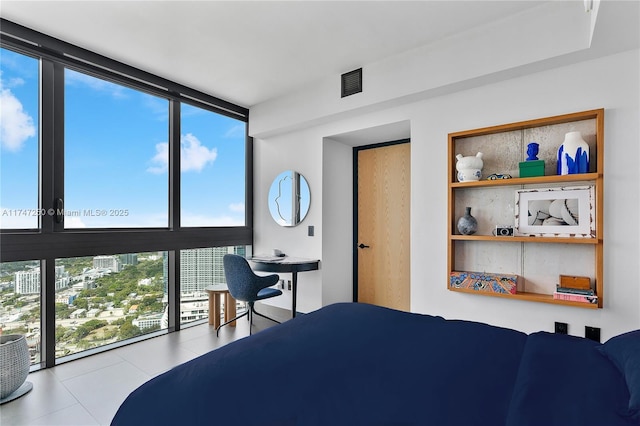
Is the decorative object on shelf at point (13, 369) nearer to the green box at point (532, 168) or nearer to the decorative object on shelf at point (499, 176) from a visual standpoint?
the decorative object on shelf at point (499, 176)

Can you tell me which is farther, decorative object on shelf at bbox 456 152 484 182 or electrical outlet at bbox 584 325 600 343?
decorative object on shelf at bbox 456 152 484 182

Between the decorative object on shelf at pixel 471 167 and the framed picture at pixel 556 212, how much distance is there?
325 millimetres

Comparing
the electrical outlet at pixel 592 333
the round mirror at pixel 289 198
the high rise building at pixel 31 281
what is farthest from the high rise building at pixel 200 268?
the electrical outlet at pixel 592 333

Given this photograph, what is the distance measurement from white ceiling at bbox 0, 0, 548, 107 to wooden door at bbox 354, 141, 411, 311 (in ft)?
3.77

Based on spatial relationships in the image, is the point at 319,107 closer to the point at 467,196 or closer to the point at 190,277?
the point at 467,196

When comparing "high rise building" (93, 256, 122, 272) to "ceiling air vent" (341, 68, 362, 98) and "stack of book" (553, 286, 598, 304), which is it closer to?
"ceiling air vent" (341, 68, 362, 98)

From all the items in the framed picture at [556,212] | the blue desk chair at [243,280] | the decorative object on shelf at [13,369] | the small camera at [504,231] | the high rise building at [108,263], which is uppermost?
the framed picture at [556,212]

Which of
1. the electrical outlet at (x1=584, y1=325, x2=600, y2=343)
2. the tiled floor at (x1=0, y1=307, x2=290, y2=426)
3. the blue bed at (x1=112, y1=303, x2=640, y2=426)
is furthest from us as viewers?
→ the electrical outlet at (x1=584, y1=325, x2=600, y2=343)

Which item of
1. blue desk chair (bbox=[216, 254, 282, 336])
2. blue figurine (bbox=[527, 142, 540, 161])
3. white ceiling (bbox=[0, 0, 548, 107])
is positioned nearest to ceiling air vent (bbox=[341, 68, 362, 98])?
white ceiling (bbox=[0, 0, 548, 107])

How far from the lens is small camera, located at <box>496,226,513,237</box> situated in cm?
259

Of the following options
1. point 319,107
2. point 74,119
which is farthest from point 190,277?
point 319,107

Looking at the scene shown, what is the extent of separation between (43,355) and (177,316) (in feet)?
3.69

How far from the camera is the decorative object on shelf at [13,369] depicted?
7.04ft

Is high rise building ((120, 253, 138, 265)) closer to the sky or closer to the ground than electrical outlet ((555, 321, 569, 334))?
closer to the sky
